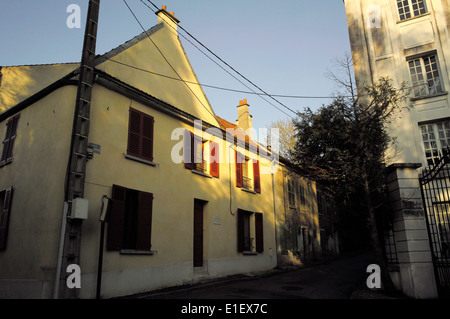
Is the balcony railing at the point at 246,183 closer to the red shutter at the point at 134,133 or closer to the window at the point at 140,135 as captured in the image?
the window at the point at 140,135

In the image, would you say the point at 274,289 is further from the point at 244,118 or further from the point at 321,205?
the point at 321,205

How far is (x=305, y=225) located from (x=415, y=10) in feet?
40.1

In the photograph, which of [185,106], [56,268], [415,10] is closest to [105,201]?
[56,268]

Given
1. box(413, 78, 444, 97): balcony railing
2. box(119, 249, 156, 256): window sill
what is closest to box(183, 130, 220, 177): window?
box(119, 249, 156, 256): window sill

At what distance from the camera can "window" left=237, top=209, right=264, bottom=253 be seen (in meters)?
14.2

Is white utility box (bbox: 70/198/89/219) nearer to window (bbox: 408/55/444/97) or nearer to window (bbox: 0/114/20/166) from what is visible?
window (bbox: 0/114/20/166)

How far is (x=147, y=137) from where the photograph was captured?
34.1 ft

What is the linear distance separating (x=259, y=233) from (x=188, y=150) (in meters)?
5.71

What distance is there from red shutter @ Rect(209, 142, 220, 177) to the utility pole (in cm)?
563

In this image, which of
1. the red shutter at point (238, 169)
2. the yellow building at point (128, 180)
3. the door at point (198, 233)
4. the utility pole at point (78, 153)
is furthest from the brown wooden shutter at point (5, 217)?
the red shutter at point (238, 169)

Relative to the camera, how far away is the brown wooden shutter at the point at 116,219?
8.52m

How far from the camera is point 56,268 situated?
7.37 metres

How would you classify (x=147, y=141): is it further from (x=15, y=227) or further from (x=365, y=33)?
(x=365, y=33)

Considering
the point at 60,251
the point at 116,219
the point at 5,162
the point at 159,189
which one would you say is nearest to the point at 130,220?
the point at 116,219
